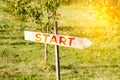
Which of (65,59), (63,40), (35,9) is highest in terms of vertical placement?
(63,40)

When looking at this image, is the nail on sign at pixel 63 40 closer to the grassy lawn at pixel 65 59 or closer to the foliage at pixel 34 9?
the grassy lawn at pixel 65 59

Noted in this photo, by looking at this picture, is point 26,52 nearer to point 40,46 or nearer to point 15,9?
point 40,46

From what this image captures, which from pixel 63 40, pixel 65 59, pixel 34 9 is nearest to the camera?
pixel 63 40

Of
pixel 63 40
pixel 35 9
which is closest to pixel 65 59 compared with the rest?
pixel 35 9

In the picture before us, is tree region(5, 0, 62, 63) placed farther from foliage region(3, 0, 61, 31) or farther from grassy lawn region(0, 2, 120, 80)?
grassy lawn region(0, 2, 120, 80)

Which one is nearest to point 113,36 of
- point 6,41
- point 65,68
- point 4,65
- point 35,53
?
point 65,68

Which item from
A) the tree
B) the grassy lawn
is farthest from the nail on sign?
the tree

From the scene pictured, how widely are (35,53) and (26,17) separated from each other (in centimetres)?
384

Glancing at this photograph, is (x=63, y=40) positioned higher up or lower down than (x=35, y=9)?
higher up

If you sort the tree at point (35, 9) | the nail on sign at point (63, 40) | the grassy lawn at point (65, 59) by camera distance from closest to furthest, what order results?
1. the nail on sign at point (63, 40)
2. the grassy lawn at point (65, 59)
3. the tree at point (35, 9)

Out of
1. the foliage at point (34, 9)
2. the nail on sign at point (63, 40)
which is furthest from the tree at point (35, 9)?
the nail on sign at point (63, 40)

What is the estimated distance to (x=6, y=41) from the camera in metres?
19.6

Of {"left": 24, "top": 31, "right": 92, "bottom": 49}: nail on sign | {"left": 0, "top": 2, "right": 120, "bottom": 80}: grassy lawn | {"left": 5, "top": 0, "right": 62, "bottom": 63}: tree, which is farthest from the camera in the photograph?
{"left": 5, "top": 0, "right": 62, "bottom": 63}: tree

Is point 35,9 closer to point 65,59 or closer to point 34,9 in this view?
point 34,9
